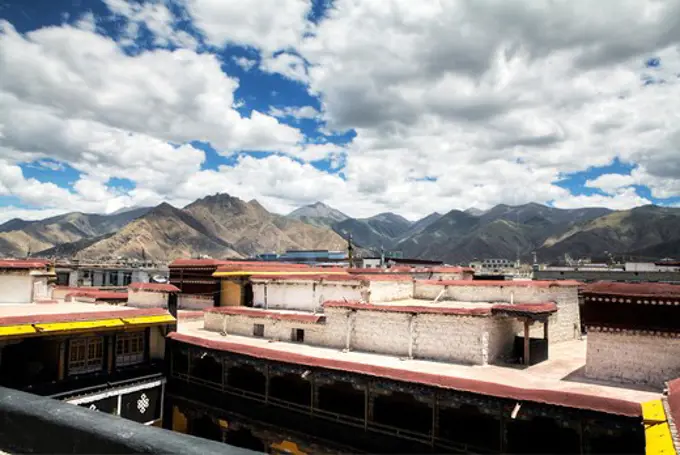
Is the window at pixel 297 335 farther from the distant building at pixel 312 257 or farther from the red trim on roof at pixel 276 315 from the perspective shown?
the distant building at pixel 312 257

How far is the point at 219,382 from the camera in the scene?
22359mm

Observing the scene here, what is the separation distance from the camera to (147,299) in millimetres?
27922

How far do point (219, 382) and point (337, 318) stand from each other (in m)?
6.54

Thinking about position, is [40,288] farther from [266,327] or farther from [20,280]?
[266,327]

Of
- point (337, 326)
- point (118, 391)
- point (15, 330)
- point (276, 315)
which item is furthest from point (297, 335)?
point (15, 330)

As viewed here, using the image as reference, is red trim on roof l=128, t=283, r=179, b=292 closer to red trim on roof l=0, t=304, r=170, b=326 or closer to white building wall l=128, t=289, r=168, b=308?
white building wall l=128, t=289, r=168, b=308

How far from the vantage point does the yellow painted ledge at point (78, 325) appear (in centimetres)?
1767

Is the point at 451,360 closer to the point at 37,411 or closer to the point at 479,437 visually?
the point at 479,437

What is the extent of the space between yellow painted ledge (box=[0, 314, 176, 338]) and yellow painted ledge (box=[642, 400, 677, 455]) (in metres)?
19.9

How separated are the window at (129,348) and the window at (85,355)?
788 mm

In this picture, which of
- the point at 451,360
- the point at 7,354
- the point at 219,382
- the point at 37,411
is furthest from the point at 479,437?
the point at 7,354

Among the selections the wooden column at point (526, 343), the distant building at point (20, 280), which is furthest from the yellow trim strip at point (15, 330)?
the wooden column at point (526, 343)

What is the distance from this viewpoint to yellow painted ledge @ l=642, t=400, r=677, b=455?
8.06m

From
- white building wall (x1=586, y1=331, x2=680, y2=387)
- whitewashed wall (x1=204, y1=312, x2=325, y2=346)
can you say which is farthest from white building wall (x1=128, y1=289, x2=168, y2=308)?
white building wall (x1=586, y1=331, x2=680, y2=387)
